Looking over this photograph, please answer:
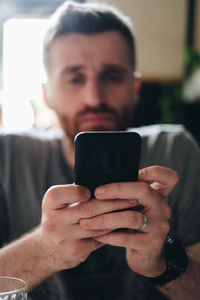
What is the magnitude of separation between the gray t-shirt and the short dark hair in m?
0.24

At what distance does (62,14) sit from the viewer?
2.78 feet

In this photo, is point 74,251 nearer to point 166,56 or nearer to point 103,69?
point 103,69

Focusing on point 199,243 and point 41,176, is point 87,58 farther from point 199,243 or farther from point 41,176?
point 199,243

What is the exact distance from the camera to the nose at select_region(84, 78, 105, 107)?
29.7 inches

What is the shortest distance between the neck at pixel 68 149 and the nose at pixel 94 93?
0.45ft

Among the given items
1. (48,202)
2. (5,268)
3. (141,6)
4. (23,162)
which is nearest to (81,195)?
(48,202)

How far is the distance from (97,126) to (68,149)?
0.37ft

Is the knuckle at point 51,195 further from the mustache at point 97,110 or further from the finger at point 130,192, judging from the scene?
the mustache at point 97,110

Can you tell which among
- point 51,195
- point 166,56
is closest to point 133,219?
point 51,195

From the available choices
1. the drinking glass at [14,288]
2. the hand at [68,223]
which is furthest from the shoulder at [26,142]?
the drinking glass at [14,288]

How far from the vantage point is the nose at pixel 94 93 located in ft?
2.48

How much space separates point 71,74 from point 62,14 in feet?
0.56

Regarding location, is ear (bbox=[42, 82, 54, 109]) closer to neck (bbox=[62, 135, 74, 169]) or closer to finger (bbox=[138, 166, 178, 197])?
neck (bbox=[62, 135, 74, 169])

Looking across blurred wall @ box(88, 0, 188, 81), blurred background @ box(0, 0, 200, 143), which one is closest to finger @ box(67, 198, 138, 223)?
blurred background @ box(0, 0, 200, 143)
